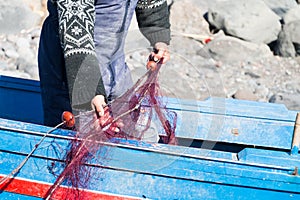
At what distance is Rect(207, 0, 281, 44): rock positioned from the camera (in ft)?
27.4

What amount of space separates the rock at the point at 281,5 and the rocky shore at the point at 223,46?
0.03 metres

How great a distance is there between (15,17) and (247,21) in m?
2.65

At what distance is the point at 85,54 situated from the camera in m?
3.08

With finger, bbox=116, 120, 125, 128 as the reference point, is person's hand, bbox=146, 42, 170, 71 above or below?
above

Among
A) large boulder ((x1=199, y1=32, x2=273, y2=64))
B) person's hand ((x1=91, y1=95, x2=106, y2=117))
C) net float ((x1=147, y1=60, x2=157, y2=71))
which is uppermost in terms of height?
net float ((x1=147, y1=60, x2=157, y2=71))

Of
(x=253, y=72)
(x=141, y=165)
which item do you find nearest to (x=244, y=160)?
(x=141, y=165)

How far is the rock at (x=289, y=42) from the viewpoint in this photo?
26.8ft

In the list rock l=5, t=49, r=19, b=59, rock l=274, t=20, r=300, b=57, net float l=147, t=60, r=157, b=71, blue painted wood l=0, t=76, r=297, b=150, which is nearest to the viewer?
net float l=147, t=60, r=157, b=71

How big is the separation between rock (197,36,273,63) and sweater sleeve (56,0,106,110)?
15.4 ft

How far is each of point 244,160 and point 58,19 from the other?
106cm

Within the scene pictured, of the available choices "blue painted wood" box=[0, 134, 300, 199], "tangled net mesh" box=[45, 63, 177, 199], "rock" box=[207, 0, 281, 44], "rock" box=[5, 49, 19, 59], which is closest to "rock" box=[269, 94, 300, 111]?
"rock" box=[207, 0, 281, 44]

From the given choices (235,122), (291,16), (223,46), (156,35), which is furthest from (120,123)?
(291,16)

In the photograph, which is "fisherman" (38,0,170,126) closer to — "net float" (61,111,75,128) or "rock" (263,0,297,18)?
"net float" (61,111,75,128)

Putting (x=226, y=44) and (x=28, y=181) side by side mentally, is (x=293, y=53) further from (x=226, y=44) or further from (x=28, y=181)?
(x=28, y=181)
